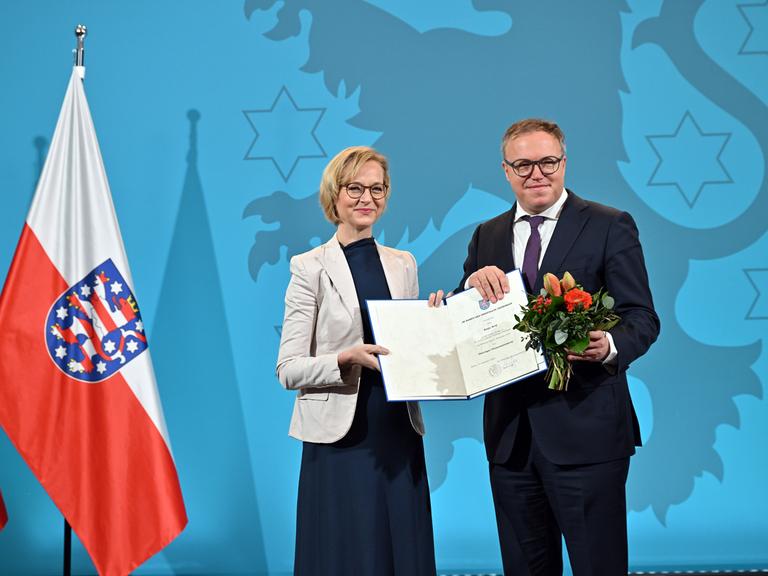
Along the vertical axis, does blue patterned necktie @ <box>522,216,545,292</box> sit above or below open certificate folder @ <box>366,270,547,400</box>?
above

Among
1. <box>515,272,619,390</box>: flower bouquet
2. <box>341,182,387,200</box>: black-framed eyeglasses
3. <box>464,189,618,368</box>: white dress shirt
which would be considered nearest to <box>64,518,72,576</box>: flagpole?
<box>341,182,387,200</box>: black-framed eyeglasses

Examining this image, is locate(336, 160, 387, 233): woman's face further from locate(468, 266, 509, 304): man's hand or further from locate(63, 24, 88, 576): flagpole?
locate(63, 24, 88, 576): flagpole

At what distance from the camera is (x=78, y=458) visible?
2891 millimetres

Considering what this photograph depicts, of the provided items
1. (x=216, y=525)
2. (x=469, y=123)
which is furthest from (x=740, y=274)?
(x=216, y=525)

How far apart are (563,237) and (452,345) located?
0.43 meters

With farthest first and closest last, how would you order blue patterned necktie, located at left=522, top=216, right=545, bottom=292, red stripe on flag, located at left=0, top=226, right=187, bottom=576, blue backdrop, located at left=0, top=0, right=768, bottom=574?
blue backdrop, located at left=0, top=0, right=768, bottom=574 → red stripe on flag, located at left=0, top=226, right=187, bottom=576 → blue patterned necktie, located at left=522, top=216, right=545, bottom=292

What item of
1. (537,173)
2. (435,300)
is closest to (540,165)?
(537,173)

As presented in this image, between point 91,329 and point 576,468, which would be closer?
point 576,468

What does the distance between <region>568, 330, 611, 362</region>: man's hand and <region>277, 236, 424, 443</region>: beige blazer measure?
0.57 m

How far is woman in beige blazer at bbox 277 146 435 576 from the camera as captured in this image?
232cm

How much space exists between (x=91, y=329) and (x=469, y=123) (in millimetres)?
1889

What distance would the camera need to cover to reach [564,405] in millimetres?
2189

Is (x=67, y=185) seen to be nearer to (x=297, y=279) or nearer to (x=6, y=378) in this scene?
(x=6, y=378)

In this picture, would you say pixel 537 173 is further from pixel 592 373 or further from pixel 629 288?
pixel 592 373
